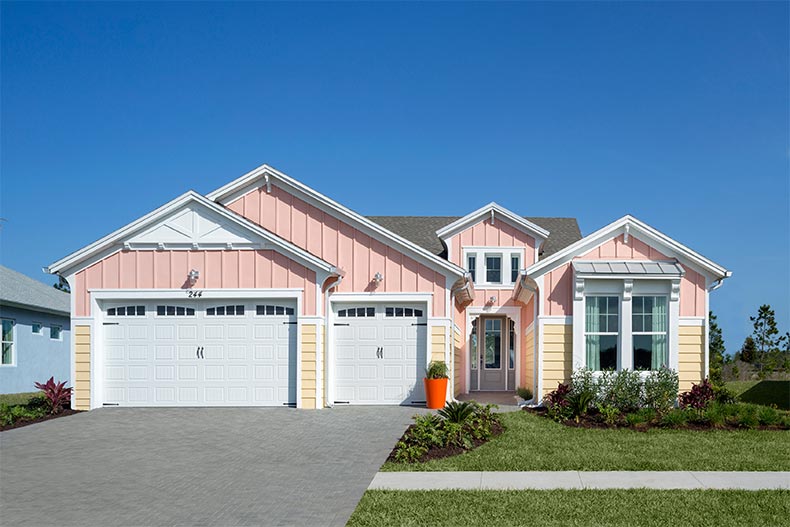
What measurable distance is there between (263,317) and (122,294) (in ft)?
10.9

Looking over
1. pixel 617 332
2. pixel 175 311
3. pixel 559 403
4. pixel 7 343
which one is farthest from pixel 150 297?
pixel 7 343

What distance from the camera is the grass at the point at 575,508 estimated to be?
798 centimetres

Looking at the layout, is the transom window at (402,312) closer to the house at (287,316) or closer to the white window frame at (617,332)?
the house at (287,316)

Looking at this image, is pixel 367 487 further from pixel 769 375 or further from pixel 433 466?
pixel 769 375

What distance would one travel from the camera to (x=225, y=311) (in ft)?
58.5

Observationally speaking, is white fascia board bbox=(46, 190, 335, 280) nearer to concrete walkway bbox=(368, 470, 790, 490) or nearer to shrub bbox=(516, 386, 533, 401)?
shrub bbox=(516, 386, 533, 401)

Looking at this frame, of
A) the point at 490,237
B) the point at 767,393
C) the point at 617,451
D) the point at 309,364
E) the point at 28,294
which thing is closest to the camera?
the point at 617,451

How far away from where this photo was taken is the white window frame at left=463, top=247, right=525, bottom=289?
82.2 feet

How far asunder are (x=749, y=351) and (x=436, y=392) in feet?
60.1

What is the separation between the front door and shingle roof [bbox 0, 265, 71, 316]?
52.2ft

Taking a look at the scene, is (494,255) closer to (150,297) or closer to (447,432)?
(150,297)

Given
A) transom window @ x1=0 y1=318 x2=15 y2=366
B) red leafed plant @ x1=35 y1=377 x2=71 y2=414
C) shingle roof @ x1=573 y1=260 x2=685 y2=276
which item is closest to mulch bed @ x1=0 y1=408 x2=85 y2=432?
red leafed plant @ x1=35 y1=377 x2=71 y2=414

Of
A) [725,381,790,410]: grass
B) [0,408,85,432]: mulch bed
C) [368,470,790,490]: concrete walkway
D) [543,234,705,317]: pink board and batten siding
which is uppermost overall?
[543,234,705,317]: pink board and batten siding

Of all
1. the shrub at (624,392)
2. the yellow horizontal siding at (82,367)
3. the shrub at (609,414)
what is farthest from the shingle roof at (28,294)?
the shrub at (609,414)
